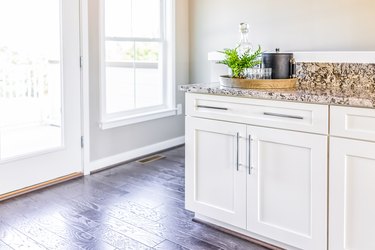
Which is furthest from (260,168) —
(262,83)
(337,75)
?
(337,75)

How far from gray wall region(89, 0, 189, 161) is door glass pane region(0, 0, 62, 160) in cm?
37

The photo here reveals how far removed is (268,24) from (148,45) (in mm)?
1288

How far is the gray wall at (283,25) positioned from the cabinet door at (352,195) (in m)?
2.10

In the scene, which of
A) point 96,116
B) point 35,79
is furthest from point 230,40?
point 35,79

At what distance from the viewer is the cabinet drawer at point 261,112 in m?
1.97

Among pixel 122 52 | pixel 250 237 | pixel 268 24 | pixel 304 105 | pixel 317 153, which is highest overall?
pixel 268 24

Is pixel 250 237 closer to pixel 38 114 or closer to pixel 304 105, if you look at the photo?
pixel 304 105

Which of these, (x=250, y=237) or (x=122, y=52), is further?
(x=122, y=52)

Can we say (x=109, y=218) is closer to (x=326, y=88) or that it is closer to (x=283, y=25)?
(x=326, y=88)

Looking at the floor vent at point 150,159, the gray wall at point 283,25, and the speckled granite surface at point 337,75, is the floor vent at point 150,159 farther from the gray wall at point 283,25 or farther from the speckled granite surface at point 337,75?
the speckled granite surface at point 337,75

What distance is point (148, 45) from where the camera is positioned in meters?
4.29

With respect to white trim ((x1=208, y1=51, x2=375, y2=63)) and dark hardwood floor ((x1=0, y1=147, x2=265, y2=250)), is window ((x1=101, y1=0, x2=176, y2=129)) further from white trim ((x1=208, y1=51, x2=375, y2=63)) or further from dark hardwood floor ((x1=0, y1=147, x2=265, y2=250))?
white trim ((x1=208, y1=51, x2=375, y2=63))

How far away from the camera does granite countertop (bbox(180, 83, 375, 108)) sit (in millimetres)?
1843

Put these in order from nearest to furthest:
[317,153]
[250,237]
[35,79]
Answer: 1. [317,153]
2. [250,237]
3. [35,79]
